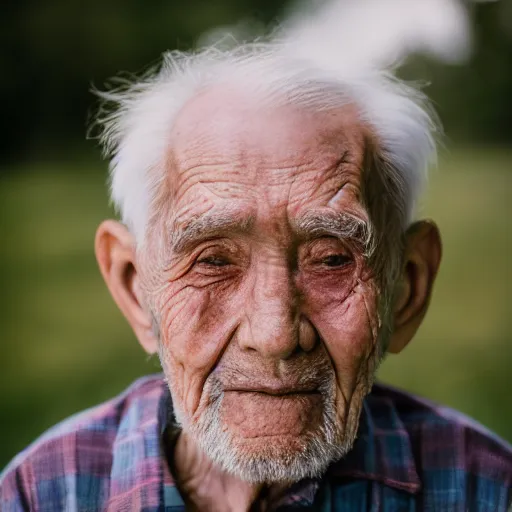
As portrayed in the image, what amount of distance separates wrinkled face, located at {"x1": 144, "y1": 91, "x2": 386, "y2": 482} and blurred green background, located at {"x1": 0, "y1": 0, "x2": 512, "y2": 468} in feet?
2.56

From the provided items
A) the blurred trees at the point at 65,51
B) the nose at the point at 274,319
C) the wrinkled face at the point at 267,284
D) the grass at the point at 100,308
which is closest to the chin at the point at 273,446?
the wrinkled face at the point at 267,284

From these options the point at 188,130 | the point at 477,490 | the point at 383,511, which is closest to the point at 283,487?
the point at 383,511

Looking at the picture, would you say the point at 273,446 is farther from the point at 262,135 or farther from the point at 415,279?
the point at 262,135

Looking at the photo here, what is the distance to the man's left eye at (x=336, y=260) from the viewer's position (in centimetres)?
154

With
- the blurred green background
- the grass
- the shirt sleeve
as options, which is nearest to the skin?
the shirt sleeve

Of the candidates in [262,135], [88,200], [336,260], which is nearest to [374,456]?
[336,260]

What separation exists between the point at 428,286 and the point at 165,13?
1305 mm

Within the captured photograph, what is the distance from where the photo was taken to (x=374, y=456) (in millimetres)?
1849

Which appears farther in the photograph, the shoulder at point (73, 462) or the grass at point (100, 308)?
the grass at point (100, 308)

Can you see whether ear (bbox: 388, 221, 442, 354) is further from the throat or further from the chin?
the throat

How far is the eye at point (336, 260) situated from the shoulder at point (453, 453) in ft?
2.00

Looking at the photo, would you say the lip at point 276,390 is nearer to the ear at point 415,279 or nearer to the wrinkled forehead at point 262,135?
the ear at point 415,279

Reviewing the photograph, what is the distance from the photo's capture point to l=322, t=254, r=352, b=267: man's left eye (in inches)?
60.8

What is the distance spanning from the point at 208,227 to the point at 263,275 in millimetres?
152
